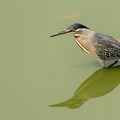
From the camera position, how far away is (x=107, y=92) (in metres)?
5.24

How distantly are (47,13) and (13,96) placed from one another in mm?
2118

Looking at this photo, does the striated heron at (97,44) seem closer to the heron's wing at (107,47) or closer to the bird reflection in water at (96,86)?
the heron's wing at (107,47)

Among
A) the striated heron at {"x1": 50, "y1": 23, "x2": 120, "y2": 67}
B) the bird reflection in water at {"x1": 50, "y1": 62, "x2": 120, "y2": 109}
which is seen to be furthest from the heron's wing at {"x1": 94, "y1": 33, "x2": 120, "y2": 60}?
the bird reflection in water at {"x1": 50, "y1": 62, "x2": 120, "y2": 109}

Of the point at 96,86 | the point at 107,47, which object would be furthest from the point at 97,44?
the point at 96,86

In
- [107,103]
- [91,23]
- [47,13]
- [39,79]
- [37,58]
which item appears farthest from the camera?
[47,13]

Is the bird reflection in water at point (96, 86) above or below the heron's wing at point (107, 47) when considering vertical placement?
below

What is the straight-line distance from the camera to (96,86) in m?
5.44

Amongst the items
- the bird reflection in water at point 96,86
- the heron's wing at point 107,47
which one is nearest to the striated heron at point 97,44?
the heron's wing at point 107,47

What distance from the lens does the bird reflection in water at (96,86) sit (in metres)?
5.13

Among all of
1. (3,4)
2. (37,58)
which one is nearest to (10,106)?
(37,58)

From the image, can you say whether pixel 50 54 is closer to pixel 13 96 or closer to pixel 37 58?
pixel 37 58

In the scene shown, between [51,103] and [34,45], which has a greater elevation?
[34,45]

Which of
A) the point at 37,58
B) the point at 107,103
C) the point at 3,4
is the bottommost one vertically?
the point at 107,103

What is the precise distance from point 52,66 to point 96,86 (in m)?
0.71
